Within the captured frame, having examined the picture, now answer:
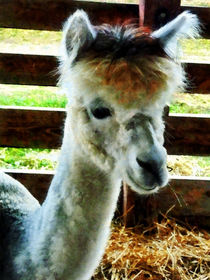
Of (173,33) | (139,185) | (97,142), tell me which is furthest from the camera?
(173,33)

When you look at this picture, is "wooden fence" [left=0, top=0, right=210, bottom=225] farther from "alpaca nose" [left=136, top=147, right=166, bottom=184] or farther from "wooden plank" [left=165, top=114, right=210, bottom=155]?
"alpaca nose" [left=136, top=147, right=166, bottom=184]

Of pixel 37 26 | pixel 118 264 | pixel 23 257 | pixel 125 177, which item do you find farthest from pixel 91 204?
pixel 37 26

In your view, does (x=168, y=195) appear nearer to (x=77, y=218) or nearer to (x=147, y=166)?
(x=77, y=218)

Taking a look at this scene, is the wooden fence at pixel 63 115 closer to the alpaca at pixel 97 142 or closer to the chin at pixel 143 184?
the alpaca at pixel 97 142

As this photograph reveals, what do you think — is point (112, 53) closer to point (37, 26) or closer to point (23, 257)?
point (23, 257)

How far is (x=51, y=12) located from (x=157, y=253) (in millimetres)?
1802

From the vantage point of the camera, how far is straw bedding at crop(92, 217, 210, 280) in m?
3.14

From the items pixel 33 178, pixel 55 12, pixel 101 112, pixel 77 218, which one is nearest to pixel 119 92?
pixel 101 112

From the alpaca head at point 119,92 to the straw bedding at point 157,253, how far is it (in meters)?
1.49

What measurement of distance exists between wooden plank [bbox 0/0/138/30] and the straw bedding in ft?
5.03

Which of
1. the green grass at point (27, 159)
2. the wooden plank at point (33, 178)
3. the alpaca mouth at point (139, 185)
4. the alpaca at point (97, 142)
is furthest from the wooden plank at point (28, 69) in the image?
the alpaca mouth at point (139, 185)

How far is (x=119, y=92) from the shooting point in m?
1.79

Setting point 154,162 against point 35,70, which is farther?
point 35,70

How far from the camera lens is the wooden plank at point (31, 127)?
330cm
